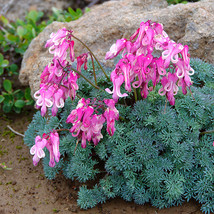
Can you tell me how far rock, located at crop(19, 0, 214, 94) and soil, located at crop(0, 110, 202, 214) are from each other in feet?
2.81

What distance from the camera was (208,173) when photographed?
8.82 feet

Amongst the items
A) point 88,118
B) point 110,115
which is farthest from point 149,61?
point 88,118

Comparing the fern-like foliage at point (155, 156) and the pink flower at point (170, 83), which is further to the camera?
the fern-like foliage at point (155, 156)

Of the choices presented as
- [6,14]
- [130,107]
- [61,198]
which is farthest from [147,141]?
[6,14]

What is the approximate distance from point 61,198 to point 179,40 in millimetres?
2190

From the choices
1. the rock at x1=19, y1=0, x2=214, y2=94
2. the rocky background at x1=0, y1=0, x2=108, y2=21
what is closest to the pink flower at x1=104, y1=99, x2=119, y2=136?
the rock at x1=19, y1=0, x2=214, y2=94

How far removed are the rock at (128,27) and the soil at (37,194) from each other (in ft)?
2.81

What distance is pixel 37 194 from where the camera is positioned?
3.02m

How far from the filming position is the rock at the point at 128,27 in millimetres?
3521

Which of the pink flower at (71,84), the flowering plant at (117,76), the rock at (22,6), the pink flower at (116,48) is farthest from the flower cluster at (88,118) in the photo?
the rock at (22,6)

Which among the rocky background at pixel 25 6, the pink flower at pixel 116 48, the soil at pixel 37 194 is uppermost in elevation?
the pink flower at pixel 116 48

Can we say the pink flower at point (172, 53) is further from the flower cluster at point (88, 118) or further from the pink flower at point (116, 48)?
the flower cluster at point (88, 118)

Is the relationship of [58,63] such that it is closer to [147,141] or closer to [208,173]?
[147,141]

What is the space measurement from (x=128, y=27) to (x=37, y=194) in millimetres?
2176
